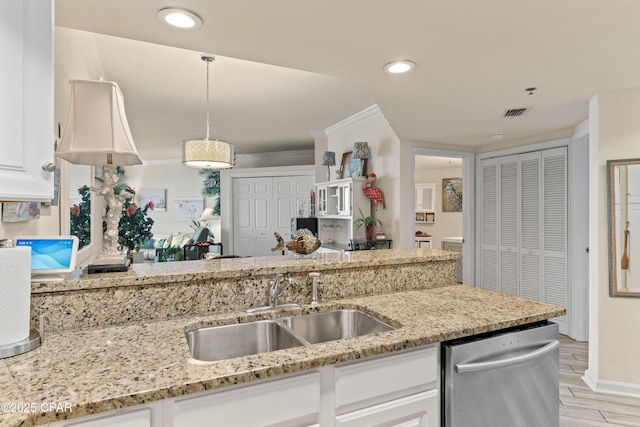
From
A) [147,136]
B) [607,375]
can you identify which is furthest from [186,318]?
[147,136]

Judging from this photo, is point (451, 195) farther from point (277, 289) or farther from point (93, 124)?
point (93, 124)

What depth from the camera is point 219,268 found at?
63.2 inches

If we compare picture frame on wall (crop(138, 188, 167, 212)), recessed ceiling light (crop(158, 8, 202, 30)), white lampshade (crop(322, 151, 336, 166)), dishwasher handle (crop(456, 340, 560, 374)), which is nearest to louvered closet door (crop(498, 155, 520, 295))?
white lampshade (crop(322, 151, 336, 166))

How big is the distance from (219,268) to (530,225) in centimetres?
382

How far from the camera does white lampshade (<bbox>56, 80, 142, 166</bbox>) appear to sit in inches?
47.0

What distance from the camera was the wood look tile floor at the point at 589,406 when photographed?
2242 mm

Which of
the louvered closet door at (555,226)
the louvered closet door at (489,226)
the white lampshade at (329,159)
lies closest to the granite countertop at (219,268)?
the louvered closet door at (555,226)

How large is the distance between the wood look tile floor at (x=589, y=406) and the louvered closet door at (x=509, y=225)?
57.5 inches

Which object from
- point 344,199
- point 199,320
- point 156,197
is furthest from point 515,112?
point 156,197

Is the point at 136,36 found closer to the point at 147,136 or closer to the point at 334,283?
the point at 334,283

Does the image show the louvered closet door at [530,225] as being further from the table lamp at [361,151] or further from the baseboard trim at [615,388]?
the table lamp at [361,151]

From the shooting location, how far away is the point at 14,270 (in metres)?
1.05

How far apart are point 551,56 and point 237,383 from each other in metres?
2.26

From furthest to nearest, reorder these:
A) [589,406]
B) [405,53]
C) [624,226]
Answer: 1. [624,226]
2. [589,406]
3. [405,53]
